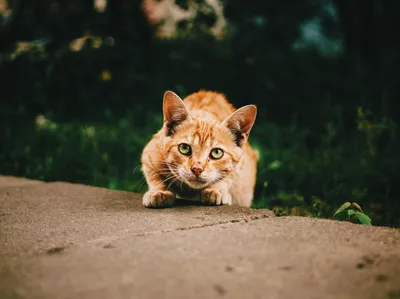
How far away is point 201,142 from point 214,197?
34cm

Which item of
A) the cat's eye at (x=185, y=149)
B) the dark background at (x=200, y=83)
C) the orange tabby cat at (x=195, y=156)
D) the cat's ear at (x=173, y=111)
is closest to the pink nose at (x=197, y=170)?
the orange tabby cat at (x=195, y=156)

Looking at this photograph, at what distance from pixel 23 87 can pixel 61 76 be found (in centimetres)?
54

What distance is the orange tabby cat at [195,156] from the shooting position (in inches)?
99.4

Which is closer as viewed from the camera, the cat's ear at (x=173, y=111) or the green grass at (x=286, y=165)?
the cat's ear at (x=173, y=111)

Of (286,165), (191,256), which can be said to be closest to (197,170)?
(191,256)

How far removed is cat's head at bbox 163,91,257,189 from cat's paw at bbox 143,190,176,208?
0.42 ft

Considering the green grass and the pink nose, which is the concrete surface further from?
the green grass

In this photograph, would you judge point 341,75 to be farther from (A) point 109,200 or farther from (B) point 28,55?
(A) point 109,200

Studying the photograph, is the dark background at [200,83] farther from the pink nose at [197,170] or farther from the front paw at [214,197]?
the pink nose at [197,170]

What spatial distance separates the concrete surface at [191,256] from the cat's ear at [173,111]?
0.65 m

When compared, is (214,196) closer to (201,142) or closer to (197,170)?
(197,170)

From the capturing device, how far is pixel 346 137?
15.1 ft

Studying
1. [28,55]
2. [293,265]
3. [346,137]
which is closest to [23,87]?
[28,55]

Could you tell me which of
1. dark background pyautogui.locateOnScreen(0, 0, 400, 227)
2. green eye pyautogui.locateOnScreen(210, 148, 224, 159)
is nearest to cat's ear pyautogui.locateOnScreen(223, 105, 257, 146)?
green eye pyautogui.locateOnScreen(210, 148, 224, 159)
